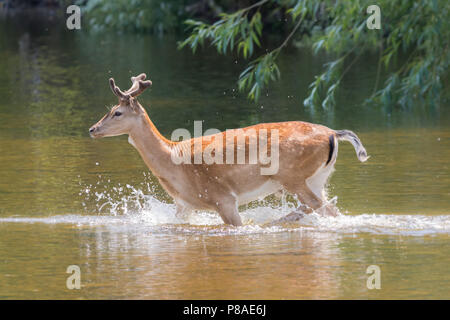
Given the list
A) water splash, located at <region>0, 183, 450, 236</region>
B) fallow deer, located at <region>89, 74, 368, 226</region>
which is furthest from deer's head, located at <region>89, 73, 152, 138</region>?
water splash, located at <region>0, 183, 450, 236</region>

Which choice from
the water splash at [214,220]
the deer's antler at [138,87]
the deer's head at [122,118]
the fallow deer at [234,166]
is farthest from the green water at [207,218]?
the deer's antler at [138,87]

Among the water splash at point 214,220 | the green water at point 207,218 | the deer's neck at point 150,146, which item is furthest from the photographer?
the deer's neck at point 150,146

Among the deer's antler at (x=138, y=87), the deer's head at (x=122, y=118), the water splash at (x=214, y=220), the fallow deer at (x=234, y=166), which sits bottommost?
the water splash at (x=214, y=220)

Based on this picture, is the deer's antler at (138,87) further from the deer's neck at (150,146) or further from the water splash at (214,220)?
the water splash at (214,220)

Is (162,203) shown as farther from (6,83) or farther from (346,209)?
(6,83)

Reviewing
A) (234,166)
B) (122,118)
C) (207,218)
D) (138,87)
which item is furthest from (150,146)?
(207,218)

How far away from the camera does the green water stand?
8461 mm

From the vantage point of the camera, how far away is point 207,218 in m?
11.3

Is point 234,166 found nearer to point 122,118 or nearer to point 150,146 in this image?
point 150,146

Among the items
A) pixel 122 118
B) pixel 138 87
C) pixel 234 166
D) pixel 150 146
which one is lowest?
pixel 234 166

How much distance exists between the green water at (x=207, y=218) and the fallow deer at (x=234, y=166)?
31 centimetres

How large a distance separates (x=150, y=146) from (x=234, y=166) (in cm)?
92

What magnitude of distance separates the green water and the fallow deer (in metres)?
0.31

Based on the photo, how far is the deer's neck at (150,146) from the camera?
10.8 m
